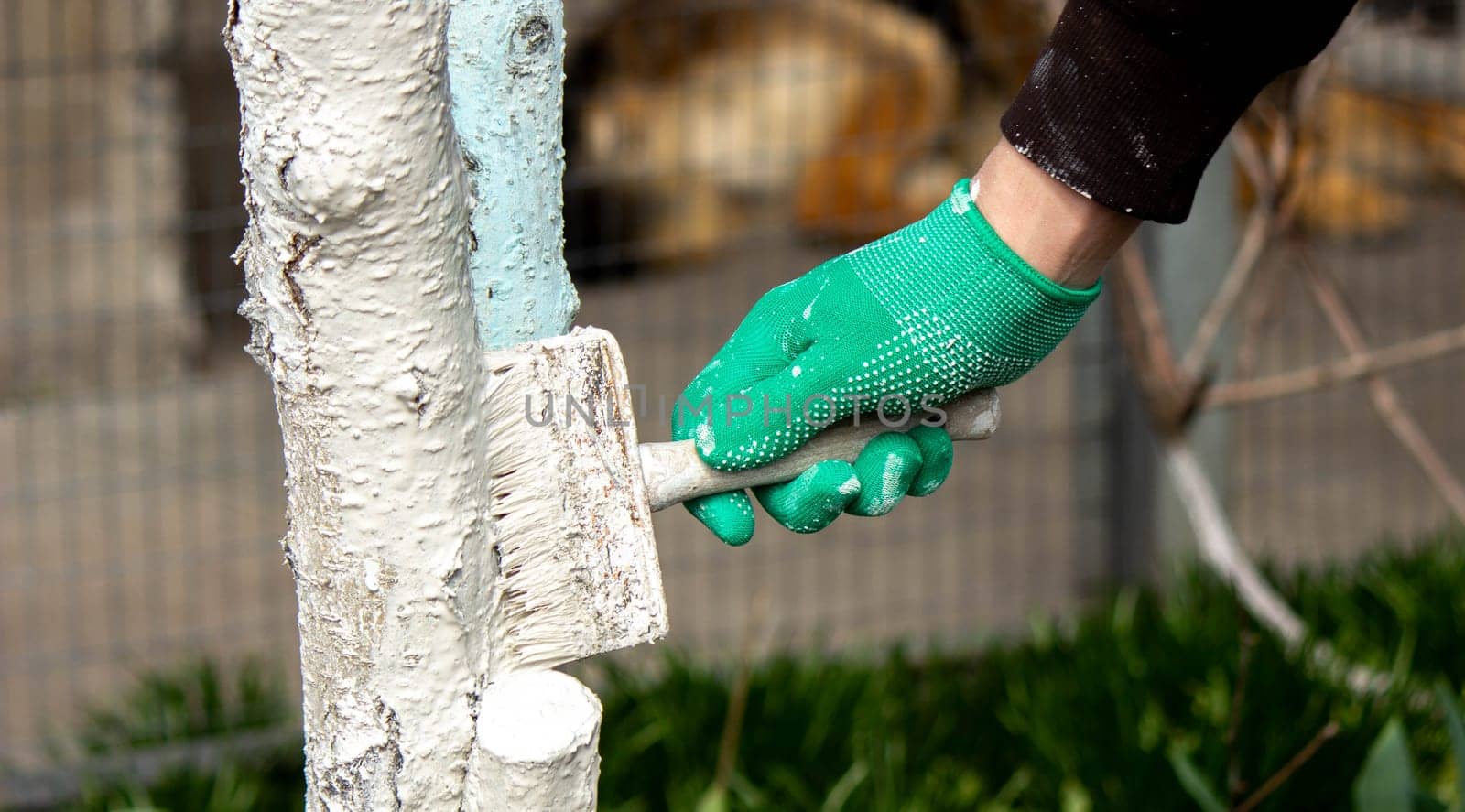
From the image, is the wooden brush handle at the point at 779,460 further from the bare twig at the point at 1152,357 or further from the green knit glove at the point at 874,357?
the bare twig at the point at 1152,357

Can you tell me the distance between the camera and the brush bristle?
0.79 meters

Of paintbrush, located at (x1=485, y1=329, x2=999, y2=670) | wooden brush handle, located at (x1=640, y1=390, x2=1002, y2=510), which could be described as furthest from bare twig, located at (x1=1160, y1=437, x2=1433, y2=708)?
paintbrush, located at (x1=485, y1=329, x2=999, y2=670)

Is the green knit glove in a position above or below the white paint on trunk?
above

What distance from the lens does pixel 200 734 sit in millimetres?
1832

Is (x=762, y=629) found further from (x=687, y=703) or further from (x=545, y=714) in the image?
(x=545, y=714)

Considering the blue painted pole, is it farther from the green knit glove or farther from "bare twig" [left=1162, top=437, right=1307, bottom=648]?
"bare twig" [left=1162, top=437, right=1307, bottom=648]

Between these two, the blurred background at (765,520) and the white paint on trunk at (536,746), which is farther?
the blurred background at (765,520)

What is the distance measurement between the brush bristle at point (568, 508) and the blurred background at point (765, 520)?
2.16 ft

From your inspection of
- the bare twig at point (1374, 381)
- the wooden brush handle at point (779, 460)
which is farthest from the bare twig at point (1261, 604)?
the wooden brush handle at point (779, 460)

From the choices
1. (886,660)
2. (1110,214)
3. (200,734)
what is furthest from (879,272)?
(200,734)

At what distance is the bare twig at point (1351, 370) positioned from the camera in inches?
66.3

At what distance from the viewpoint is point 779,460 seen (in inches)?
35.4

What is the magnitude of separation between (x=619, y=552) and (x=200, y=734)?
1246 millimetres

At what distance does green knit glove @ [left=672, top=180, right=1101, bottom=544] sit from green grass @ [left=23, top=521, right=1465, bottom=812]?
582 millimetres
